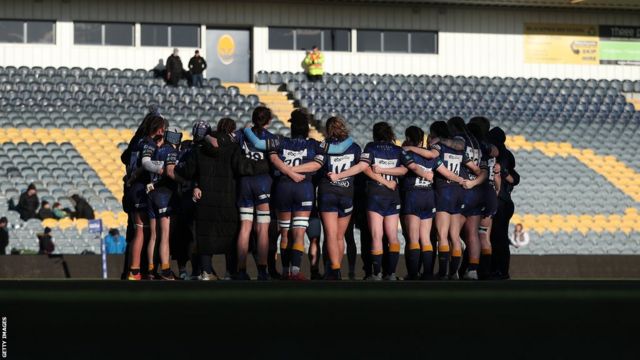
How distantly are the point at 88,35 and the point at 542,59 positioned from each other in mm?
13016

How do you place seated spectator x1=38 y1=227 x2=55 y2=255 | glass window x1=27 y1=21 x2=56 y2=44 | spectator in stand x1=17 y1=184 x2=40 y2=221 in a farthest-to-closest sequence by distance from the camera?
Answer: glass window x1=27 y1=21 x2=56 y2=44 → spectator in stand x1=17 y1=184 x2=40 y2=221 → seated spectator x1=38 y1=227 x2=55 y2=255

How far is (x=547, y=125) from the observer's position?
33.2 m

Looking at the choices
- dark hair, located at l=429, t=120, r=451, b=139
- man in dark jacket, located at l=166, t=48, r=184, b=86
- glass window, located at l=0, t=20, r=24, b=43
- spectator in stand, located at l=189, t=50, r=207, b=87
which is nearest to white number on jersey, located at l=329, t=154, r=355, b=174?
dark hair, located at l=429, t=120, r=451, b=139

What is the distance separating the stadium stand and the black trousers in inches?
455

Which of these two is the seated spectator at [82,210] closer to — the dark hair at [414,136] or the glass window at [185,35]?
the glass window at [185,35]

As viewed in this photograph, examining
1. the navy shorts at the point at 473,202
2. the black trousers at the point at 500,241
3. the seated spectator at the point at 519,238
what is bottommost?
the seated spectator at the point at 519,238

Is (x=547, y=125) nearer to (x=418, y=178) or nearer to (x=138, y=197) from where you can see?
(x=418, y=178)

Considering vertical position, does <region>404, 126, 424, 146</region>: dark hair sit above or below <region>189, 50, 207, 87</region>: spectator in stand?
below

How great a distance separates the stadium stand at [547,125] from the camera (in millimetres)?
27781

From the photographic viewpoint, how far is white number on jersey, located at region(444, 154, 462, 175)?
13922 millimetres

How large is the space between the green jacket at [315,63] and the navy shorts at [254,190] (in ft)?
69.9

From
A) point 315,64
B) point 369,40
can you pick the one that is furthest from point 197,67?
point 369,40

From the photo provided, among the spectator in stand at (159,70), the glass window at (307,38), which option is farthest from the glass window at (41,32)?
the glass window at (307,38)

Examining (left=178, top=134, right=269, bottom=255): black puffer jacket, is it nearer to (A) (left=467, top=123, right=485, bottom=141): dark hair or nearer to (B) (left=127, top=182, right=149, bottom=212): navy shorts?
(B) (left=127, top=182, right=149, bottom=212): navy shorts
